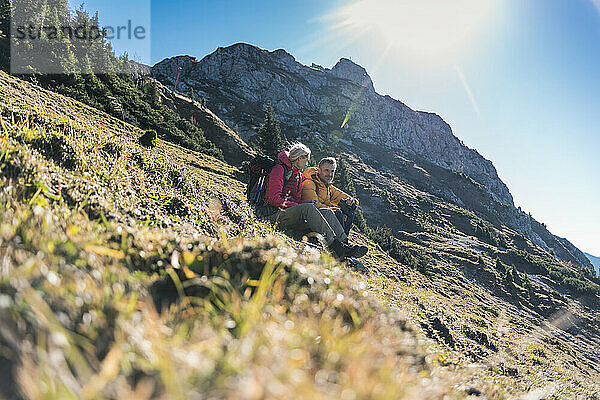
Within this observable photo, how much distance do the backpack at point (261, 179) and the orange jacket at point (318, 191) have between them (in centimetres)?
99

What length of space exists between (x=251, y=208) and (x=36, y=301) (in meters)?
6.12

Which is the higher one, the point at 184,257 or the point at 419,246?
the point at 184,257

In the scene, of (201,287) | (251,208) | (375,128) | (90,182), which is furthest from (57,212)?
(375,128)

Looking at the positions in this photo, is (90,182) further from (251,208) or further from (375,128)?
(375,128)

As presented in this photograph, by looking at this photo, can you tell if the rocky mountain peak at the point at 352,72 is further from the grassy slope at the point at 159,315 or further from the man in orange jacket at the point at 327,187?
the grassy slope at the point at 159,315

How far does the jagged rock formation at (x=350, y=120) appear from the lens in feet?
355

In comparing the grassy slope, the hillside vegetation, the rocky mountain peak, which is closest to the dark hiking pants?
the grassy slope

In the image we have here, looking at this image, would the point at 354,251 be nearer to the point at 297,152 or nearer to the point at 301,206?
the point at 301,206

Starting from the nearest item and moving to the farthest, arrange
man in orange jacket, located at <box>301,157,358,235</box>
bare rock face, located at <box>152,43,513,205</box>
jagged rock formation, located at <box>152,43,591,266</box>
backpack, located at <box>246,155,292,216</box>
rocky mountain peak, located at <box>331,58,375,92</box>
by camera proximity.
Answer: backpack, located at <box>246,155,292,216</box>, man in orange jacket, located at <box>301,157,358,235</box>, jagged rock formation, located at <box>152,43,591,266</box>, bare rock face, located at <box>152,43,513,205</box>, rocky mountain peak, located at <box>331,58,375,92</box>

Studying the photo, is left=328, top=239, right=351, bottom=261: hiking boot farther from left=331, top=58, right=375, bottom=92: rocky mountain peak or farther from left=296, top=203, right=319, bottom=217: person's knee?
left=331, top=58, right=375, bottom=92: rocky mountain peak

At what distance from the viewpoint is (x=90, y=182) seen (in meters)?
3.60

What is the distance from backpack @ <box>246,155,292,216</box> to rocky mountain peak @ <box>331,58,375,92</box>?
617ft

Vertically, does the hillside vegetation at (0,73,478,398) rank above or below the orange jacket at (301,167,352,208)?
below

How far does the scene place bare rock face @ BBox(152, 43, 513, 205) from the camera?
112 m
